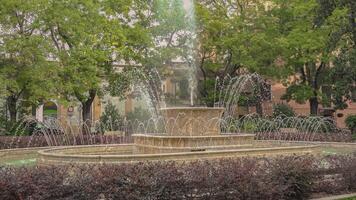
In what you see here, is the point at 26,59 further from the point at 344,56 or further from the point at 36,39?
the point at 344,56

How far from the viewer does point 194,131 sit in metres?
15.5

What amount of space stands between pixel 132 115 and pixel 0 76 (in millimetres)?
19133

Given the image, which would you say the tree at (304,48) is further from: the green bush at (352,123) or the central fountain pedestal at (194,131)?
the central fountain pedestal at (194,131)

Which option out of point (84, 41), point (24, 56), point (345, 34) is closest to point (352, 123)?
point (345, 34)

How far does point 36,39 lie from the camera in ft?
83.6

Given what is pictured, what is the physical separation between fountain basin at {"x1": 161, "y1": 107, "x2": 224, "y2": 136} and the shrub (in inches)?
225

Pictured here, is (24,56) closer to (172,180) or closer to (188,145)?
(188,145)

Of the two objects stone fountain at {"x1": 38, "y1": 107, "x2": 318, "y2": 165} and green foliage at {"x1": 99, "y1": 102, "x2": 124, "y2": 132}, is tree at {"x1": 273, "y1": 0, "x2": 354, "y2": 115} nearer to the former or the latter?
green foliage at {"x1": 99, "y1": 102, "x2": 124, "y2": 132}

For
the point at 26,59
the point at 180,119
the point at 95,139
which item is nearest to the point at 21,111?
the point at 26,59

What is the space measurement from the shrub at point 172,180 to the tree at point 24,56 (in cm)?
1804

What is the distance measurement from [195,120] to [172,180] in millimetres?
7311

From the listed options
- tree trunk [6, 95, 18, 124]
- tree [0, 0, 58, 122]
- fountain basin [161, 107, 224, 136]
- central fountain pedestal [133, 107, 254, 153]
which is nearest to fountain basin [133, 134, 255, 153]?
central fountain pedestal [133, 107, 254, 153]

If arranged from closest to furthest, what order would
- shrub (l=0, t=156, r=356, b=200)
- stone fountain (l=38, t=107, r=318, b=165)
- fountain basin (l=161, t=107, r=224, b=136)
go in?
shrub (l=0, t=156, r=356, b=200), stone fountain (l=38, t=107, r=318, b=165), fountain basin (l=161, t=107, r=224, b=136)

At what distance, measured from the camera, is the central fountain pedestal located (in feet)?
46.5
